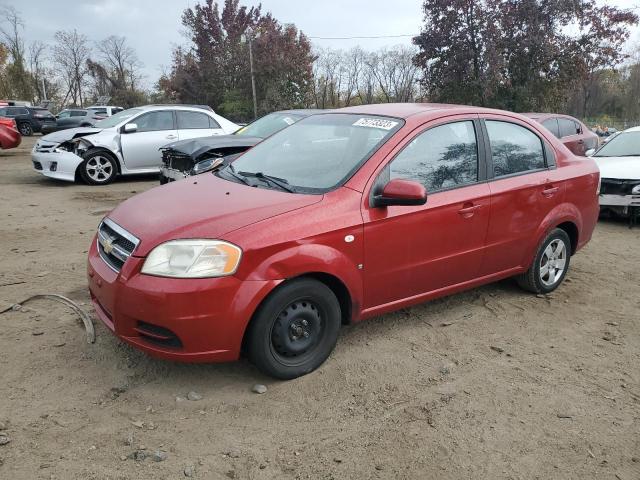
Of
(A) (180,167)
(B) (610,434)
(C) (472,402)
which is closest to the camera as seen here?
(B) (610,434)

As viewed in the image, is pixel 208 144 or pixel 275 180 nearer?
pixel 275 180

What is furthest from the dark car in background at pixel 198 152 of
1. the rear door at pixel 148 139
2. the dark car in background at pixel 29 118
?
the dark car in background at pixel 29 118

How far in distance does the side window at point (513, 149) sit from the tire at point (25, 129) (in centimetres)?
2794

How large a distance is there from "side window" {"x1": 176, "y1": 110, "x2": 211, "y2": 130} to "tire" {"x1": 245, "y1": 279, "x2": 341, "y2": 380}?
883 centimetres

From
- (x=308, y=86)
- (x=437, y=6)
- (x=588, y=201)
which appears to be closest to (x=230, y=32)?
(x=308, y=86)

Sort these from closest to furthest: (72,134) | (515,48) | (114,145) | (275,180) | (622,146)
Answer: (275,180)
(622,146)
(72,134)
(114,145)
(515,48)

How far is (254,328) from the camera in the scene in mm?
3066

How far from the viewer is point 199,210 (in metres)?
3.28

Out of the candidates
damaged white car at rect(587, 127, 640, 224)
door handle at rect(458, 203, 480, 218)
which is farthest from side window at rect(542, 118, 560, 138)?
door handle at rect(458, 203, 480, 218)

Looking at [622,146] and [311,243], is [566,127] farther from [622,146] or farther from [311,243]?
[311,243]

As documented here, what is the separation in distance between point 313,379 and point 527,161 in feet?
8.48

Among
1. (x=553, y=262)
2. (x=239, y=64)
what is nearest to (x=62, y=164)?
(x=553, y=262)

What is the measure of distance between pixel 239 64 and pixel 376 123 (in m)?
34.2

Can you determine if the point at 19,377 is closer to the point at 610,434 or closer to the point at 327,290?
the point at 327,290
